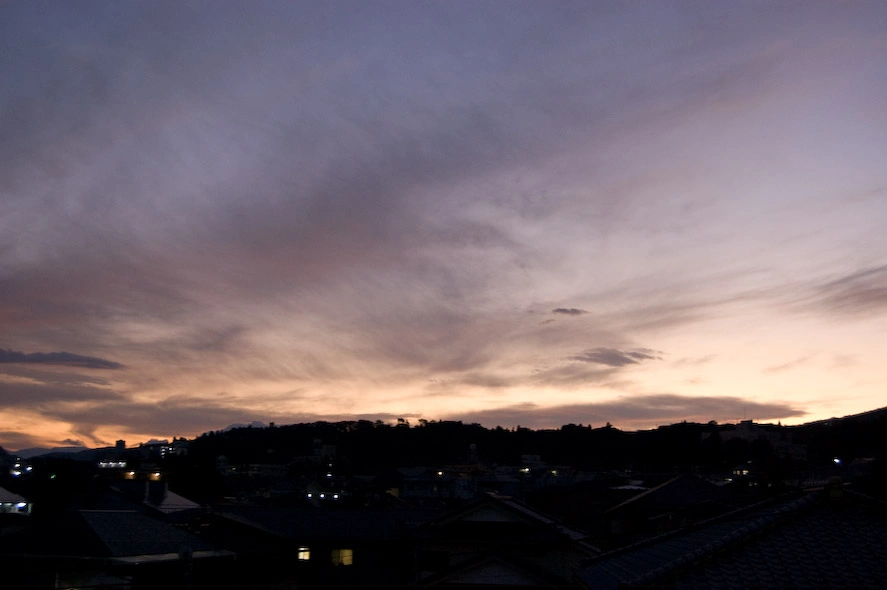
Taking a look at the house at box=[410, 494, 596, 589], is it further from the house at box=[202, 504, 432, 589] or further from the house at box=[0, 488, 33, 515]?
the house at box=[0, 488, 33, 515]

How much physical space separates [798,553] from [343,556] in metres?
30.6

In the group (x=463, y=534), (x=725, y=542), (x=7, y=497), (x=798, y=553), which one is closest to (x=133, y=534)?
(x=463, y=534)

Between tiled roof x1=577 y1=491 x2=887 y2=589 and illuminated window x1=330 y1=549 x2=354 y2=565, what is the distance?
29688mm

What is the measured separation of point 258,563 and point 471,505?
947 centimetres

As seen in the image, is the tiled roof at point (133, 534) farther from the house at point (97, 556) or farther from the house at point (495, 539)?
the house at point (495, 539)

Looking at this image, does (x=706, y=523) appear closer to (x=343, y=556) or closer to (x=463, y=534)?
(x=463, y=534)

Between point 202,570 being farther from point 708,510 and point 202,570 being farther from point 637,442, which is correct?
point 637,442

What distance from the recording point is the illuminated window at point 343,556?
35250 mm

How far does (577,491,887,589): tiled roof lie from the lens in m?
7.35

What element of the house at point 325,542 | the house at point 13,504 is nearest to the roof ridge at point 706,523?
the house at point 325,542

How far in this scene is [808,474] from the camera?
190 ft

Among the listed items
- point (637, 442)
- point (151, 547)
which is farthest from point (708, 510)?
point (637, 442)

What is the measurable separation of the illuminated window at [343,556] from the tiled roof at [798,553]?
29.7 metres

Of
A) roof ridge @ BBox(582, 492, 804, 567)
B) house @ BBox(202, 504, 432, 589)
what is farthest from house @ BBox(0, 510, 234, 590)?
roof ridge @ BBox(582, 492, 804, 567)
